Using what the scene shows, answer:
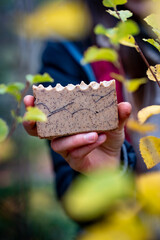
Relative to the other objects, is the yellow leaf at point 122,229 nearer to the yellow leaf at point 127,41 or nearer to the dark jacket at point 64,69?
the yellow leaf at point 127,41

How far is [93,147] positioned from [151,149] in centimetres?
25

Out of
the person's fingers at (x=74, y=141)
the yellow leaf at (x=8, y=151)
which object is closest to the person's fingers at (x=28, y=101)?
the person's fingers at (x=74, y=141)

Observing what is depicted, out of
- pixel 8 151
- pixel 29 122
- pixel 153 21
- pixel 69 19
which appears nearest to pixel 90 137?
pixel 29 122

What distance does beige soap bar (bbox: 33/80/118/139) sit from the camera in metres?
0.77

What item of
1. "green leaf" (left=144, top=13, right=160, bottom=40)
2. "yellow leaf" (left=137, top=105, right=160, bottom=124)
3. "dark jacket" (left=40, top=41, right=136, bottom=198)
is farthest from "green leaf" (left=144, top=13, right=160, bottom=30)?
"dark jacket" (left=40, top=41, right=136, bottom=198)

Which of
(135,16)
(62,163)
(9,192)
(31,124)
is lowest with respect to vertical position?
(9,192)

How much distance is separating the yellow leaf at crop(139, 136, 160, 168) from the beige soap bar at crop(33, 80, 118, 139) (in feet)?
0.61

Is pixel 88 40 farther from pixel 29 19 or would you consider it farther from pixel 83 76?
pixel 29 19

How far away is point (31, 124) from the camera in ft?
2.73

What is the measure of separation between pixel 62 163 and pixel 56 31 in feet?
2.65

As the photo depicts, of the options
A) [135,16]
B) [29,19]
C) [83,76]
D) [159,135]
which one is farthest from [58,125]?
[29,19]

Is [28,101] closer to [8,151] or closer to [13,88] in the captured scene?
[13,88]

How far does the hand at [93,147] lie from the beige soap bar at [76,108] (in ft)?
0.08

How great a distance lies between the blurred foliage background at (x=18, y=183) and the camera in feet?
8.14
